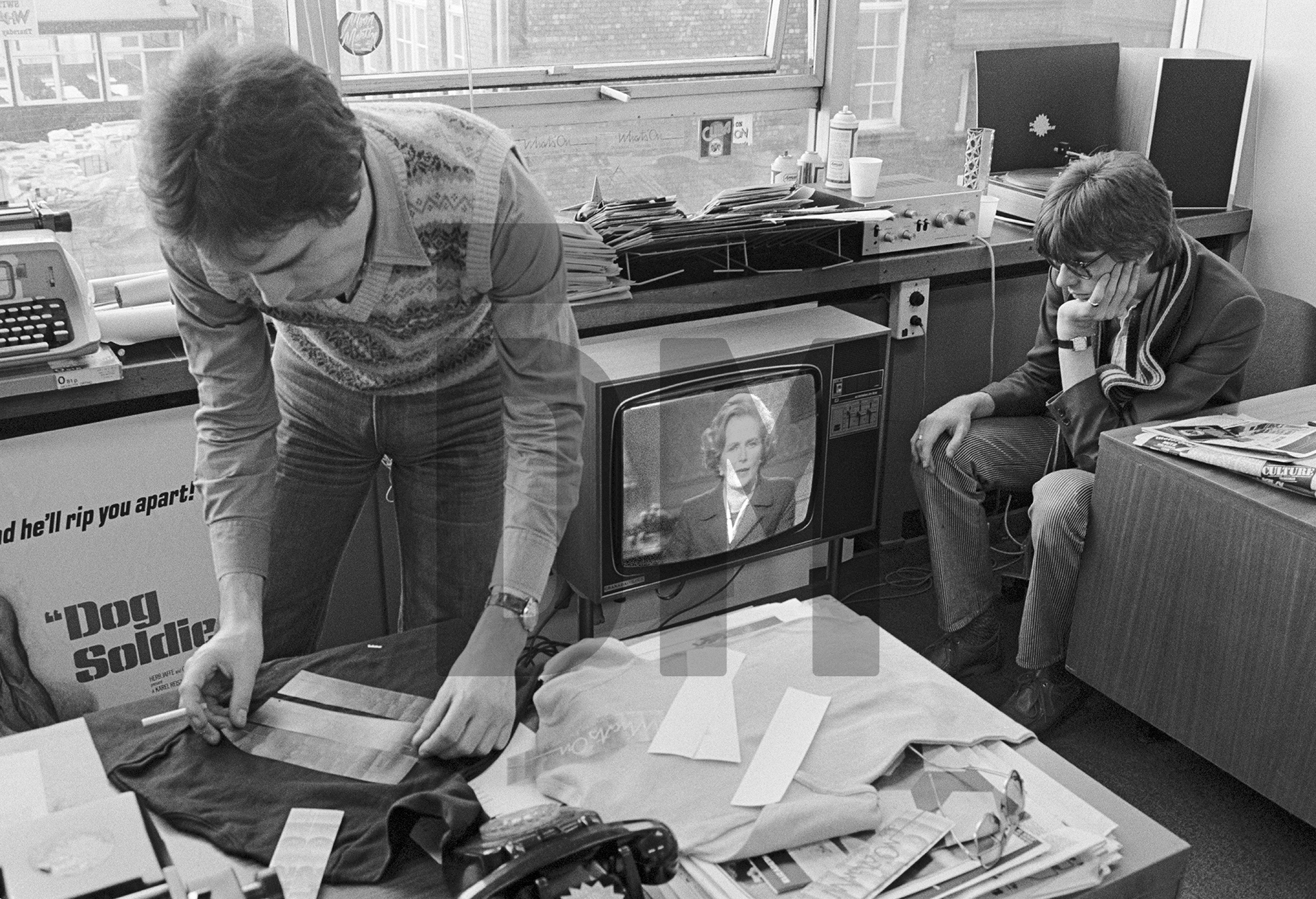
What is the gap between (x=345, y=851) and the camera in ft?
3.91

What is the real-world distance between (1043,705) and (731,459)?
0.81 metres

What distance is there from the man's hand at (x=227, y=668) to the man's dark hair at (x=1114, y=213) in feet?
5.65

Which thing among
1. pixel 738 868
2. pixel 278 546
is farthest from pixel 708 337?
pixel 738 868

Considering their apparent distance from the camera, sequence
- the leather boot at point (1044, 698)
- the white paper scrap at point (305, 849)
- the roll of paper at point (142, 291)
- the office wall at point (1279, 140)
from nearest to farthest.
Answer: the white paper scrap at point (305, 849) → the roll of paper at point (142, 291) → the leather boot at point (1044, 698) → the office wall at point (1279, 140)

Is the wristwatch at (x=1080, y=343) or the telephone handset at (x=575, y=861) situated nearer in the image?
the telephone handset at (x=575, y=861)

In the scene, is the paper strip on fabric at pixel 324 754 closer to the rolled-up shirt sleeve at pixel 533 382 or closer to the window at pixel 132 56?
the rolled-up shirt sleeve at pixel 533 382

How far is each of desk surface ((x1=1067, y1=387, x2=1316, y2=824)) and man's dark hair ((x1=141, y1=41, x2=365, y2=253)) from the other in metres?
1.61

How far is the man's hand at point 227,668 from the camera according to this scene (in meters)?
1.36

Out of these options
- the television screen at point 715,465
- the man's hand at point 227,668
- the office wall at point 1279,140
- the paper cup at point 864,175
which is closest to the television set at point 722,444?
the television screen at point 715,465

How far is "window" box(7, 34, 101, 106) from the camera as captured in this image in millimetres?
2234

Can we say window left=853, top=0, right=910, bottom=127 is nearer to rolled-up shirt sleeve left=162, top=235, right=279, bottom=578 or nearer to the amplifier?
the amplifier

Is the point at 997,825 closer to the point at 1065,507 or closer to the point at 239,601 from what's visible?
the point at 239,601

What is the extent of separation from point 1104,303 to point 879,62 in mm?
1082

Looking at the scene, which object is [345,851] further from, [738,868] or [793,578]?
[793,578]
